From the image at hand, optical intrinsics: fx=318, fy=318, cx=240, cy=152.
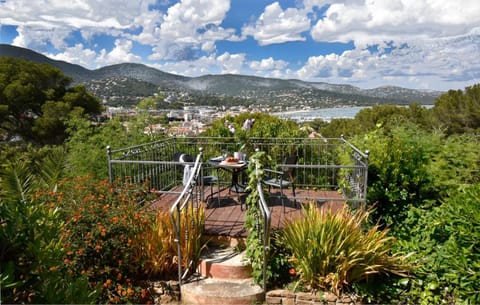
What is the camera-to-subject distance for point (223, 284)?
3781 millimetres

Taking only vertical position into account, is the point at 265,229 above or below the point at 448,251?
above

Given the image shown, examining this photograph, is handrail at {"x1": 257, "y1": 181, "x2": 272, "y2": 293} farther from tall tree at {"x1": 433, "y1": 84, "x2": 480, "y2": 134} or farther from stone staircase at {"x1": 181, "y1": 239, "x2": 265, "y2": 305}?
tall tree at {"x1": 433, "y1": 84, "x2": 480, "y2": 134}

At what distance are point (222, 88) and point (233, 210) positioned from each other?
18811mm

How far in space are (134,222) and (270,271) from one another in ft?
5.67

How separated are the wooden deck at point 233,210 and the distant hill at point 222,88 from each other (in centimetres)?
1005

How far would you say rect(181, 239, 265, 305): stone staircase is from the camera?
3.57 m

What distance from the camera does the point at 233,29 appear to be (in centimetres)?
984

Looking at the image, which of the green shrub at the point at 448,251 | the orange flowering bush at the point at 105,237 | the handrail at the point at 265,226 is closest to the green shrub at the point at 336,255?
the green shrub at the point at 448,251

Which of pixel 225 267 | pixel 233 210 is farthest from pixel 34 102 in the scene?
pixel 225 267

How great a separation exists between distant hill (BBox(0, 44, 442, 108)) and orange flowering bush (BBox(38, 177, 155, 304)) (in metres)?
11.5

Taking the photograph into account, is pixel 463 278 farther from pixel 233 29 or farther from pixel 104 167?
pixel 233 29

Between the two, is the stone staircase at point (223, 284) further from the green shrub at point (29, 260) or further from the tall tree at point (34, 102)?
the tall tree at point (34, 102)

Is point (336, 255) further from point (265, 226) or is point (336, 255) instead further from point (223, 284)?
point (223, 284)

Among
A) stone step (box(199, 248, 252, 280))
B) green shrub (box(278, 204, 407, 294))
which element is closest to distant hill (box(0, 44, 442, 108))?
stone step (box(199, 248, 252, 280))
